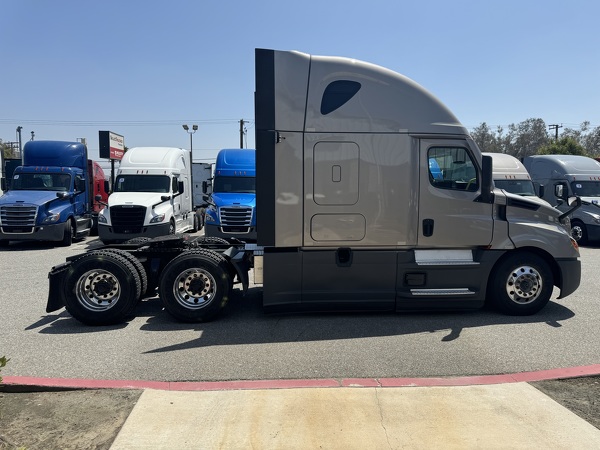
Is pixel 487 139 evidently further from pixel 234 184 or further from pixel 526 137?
pixel 234 184

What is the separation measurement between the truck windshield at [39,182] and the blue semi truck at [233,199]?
536cm

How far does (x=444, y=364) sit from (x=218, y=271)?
126 inches

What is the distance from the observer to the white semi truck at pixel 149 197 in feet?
45.9

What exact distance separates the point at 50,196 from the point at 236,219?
6554 millimetres

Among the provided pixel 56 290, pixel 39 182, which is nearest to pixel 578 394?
pixel 56 290

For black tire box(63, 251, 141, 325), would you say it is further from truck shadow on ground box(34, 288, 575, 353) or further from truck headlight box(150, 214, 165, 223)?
truck headlight box(150, 214, 165, 223)

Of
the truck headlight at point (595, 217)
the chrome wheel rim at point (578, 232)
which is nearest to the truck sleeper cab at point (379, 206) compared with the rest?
the truck headlight at point (595, 217)

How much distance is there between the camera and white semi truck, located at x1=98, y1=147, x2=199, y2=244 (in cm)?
1398

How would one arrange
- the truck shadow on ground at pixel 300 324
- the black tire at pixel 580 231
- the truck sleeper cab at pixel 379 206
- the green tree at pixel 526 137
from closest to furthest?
the truck shadow on ground at pixel 300 324 → the truck sleeper cab at pixel 379 206 → the black tire at pixel 580 231 → the green tree at pixel 526 137

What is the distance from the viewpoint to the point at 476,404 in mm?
4070

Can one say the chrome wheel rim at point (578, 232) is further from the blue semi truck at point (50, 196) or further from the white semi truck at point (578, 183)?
the blue semi truck at point (50, 196)

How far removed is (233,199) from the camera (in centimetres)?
1426

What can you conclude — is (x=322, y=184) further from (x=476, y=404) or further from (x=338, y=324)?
(x=476, y=404)

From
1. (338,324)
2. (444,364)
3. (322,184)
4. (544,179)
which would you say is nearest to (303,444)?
(444,364)
